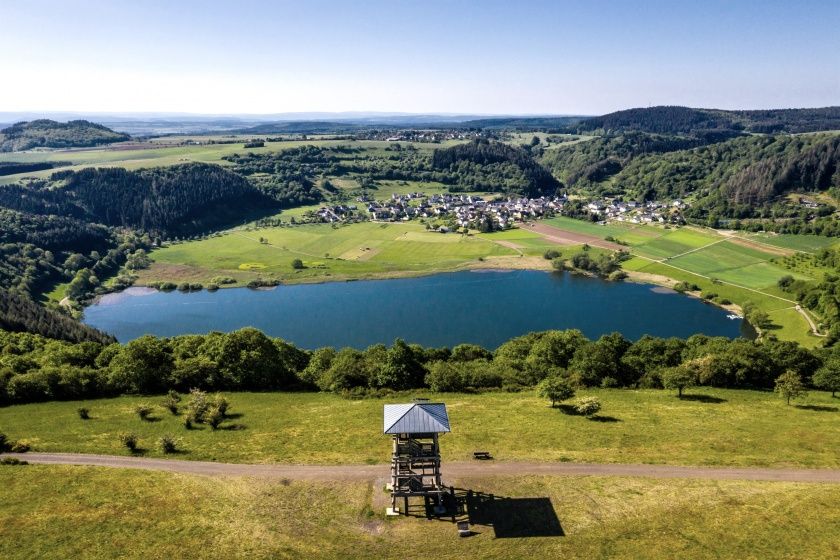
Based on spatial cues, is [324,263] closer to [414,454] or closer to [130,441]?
[130,441]

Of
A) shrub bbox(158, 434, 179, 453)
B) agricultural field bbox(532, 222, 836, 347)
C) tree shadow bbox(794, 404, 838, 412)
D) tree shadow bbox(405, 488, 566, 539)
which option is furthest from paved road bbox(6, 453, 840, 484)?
agricultural field bbox(532, 222, 836, 347)

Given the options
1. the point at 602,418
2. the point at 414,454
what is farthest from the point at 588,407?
the point at 414,454

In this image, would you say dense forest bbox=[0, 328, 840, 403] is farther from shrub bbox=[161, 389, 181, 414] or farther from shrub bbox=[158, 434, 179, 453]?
shrub bbox=[158, 434, 179, 453]

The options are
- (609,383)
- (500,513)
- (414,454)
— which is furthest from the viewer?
(609,383)

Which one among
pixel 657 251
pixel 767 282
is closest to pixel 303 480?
pixel 767 282

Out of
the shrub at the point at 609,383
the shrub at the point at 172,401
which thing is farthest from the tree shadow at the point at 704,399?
the shrub at the point at 172,401

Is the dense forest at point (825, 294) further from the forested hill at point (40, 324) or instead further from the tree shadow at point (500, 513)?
the forested hill at point (40, 324)
